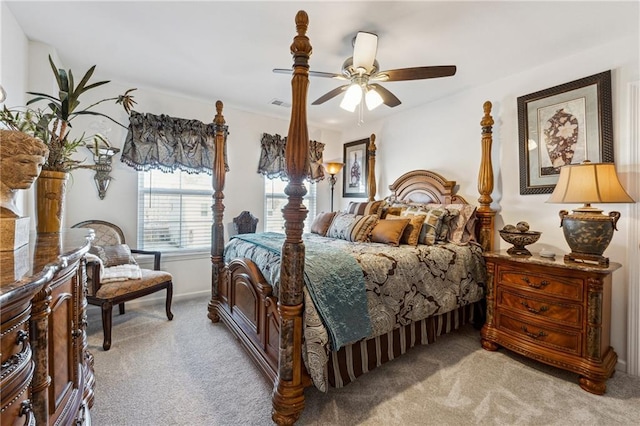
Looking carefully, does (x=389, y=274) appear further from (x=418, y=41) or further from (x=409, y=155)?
(x=409, y=155)

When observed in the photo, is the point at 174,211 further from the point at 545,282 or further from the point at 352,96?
the point at 545,282

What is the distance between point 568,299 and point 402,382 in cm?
137

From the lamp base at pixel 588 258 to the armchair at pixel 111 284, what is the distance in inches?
143

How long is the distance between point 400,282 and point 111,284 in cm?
254

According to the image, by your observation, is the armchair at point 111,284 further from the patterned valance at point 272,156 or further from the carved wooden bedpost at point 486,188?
the carved wooden bedpost at point 486,188

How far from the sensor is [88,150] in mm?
3150

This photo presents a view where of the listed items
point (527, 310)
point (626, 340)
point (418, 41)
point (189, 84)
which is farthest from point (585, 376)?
point (189, 84)

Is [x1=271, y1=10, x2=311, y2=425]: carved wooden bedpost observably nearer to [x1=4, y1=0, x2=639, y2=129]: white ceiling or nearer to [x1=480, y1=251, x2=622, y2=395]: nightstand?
[x1=4, y1=0, x2=639, y2=129]: white ceiling

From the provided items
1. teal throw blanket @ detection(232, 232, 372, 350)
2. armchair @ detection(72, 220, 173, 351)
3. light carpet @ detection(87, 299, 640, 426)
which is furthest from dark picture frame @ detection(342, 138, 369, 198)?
armchair @ detection(72, 220, 173, 351)

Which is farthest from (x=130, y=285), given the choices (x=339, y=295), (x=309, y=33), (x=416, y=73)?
(x=416, y=73)

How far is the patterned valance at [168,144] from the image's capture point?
331cm

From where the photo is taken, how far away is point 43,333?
3.24 feet

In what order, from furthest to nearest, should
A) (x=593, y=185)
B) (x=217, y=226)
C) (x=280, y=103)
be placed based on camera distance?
(x=280, y=103)
(x=217, y=226)
(x=593, y=185)

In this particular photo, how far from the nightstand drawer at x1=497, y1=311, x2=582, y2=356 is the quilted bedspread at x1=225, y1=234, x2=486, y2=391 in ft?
1.05
